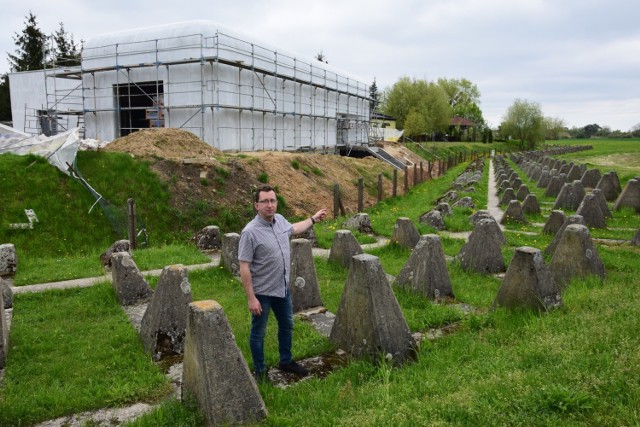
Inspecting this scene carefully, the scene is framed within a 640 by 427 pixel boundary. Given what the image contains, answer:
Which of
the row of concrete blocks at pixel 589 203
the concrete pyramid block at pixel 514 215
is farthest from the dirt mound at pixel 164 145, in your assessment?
the row of concrete blocks at pixel 589 203

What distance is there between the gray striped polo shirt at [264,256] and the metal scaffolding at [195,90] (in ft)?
66.7

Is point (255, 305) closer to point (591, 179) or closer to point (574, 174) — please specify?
point (591, 179)

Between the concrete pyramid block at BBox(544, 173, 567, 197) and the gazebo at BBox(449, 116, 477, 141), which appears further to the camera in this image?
the gazebo at BBox(449, 116, 477, 141)

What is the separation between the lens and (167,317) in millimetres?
5668

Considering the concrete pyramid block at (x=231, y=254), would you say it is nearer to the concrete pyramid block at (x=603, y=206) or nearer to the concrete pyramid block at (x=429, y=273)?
the concrete pyramid block at (x=429, y=273)

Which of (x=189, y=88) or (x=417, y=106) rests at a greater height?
(x=417, y=106)

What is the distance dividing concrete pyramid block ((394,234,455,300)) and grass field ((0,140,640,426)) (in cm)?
24

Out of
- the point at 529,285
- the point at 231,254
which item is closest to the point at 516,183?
the point at 231,254

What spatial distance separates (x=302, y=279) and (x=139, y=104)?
2469 cm

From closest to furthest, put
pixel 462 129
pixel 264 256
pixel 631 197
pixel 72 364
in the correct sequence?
pixel 264 256, pixel 72 364, pixel 631 197, pixel 462 129

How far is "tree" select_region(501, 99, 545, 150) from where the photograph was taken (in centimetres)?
8212

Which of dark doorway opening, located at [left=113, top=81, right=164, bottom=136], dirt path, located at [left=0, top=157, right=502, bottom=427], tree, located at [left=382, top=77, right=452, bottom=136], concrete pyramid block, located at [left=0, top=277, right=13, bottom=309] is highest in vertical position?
tree, located at [left=382, top=77, right=452, bottom=136]

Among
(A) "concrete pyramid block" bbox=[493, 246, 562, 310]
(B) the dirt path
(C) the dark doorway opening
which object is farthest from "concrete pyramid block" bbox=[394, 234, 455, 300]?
(C) the dark doorway opening

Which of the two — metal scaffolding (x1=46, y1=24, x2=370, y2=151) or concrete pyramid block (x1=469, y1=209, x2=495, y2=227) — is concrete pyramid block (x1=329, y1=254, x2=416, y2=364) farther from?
metal scaffolding (x1=46, y1=24, x2=370, y2=151)
